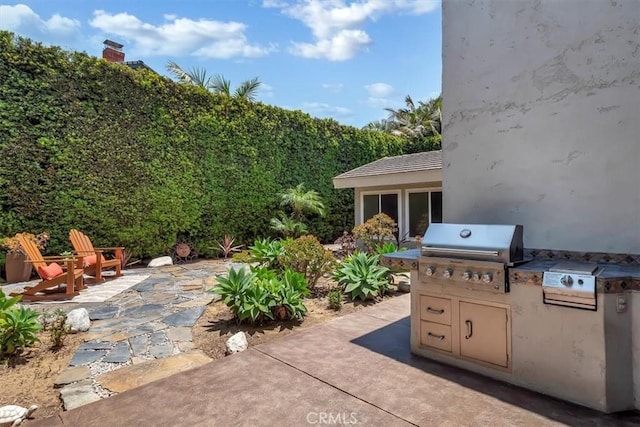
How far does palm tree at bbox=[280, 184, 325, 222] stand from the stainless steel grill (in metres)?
8.99

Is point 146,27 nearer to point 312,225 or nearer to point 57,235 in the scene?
point 57,235

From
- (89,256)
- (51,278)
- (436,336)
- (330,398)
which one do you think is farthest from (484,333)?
Result: (89,256)

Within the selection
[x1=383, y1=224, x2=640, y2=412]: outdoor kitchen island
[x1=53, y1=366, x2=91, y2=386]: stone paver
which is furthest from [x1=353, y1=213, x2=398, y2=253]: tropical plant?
[x1=53, y1=366, x2=91, y2=386]: stone paver

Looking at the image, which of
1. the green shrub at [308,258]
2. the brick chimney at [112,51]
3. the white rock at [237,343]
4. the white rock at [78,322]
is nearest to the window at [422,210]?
the green shrub at [308,258]

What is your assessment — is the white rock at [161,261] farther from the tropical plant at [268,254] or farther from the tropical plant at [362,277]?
the tropical plant at [362,277]

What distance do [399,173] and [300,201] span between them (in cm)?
382

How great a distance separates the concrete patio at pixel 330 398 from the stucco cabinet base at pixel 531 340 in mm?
126

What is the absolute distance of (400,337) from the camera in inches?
169

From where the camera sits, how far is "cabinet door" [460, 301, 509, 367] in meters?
3.12

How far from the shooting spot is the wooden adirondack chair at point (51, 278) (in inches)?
250

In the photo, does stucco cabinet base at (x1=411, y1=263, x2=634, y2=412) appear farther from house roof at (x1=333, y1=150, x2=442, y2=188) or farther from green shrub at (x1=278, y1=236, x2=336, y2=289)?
house roof at (x1=333, y1=150, x2=442, y2=188)

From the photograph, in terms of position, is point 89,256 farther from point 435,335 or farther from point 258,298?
point 435,335

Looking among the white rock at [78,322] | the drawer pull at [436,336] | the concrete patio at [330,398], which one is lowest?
the concrete patio at [330,398]

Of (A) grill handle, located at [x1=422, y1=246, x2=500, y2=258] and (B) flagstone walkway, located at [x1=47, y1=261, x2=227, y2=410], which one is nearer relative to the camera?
(A) grill handle, located at [x1=422, y1=246, x2=500, y2=258]
